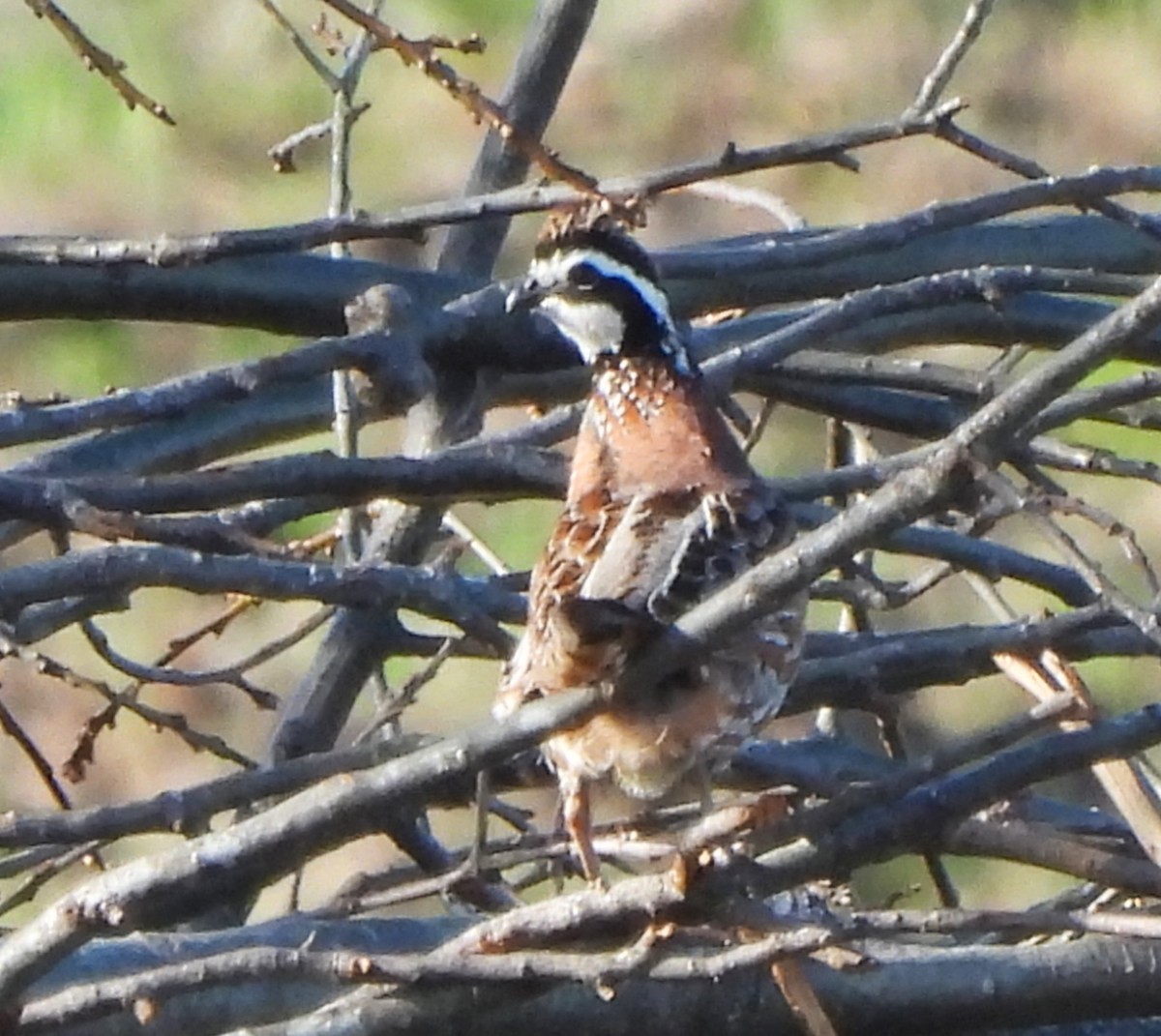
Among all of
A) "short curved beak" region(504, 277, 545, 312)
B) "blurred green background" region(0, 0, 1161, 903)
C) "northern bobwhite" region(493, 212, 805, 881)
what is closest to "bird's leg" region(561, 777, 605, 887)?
"northern bobwhite" region(493, 212, 805, 881)

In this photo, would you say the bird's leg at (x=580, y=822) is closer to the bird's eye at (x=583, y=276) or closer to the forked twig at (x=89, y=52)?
the bird's eye at (x=583, y=276)

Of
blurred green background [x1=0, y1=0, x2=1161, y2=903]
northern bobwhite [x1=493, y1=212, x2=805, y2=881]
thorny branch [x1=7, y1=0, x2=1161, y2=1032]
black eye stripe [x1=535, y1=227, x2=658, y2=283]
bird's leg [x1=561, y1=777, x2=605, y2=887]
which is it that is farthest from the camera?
blurred green background [x1=0, y1=0, x2=1161, y2=903]

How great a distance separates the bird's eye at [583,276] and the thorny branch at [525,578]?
15 centimetres

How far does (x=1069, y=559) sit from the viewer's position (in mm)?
2082

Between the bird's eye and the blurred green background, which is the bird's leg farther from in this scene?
the blurred green background

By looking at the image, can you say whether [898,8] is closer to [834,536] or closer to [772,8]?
[772,8]

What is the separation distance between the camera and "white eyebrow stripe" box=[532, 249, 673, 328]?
9.64ft

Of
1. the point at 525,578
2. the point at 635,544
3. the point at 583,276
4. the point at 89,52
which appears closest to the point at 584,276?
the point at 583,276

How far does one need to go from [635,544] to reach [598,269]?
1.76 feet

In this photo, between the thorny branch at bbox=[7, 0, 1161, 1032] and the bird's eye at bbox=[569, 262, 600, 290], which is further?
the bird's eye at bbox=[569, 262, 600, 290]

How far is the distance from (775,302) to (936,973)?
134cm

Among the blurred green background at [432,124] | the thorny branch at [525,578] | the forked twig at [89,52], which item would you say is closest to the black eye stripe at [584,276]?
the thorny branch at [525,578]

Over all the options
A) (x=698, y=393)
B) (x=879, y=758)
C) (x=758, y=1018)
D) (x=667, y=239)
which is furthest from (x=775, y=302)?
(x=667, y=239)

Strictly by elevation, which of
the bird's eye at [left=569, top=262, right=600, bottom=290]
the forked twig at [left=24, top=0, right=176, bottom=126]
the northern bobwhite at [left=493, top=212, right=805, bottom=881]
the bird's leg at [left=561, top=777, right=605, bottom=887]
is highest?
the bird's eye at [left=569, top=262, right=600, bottom=290]
